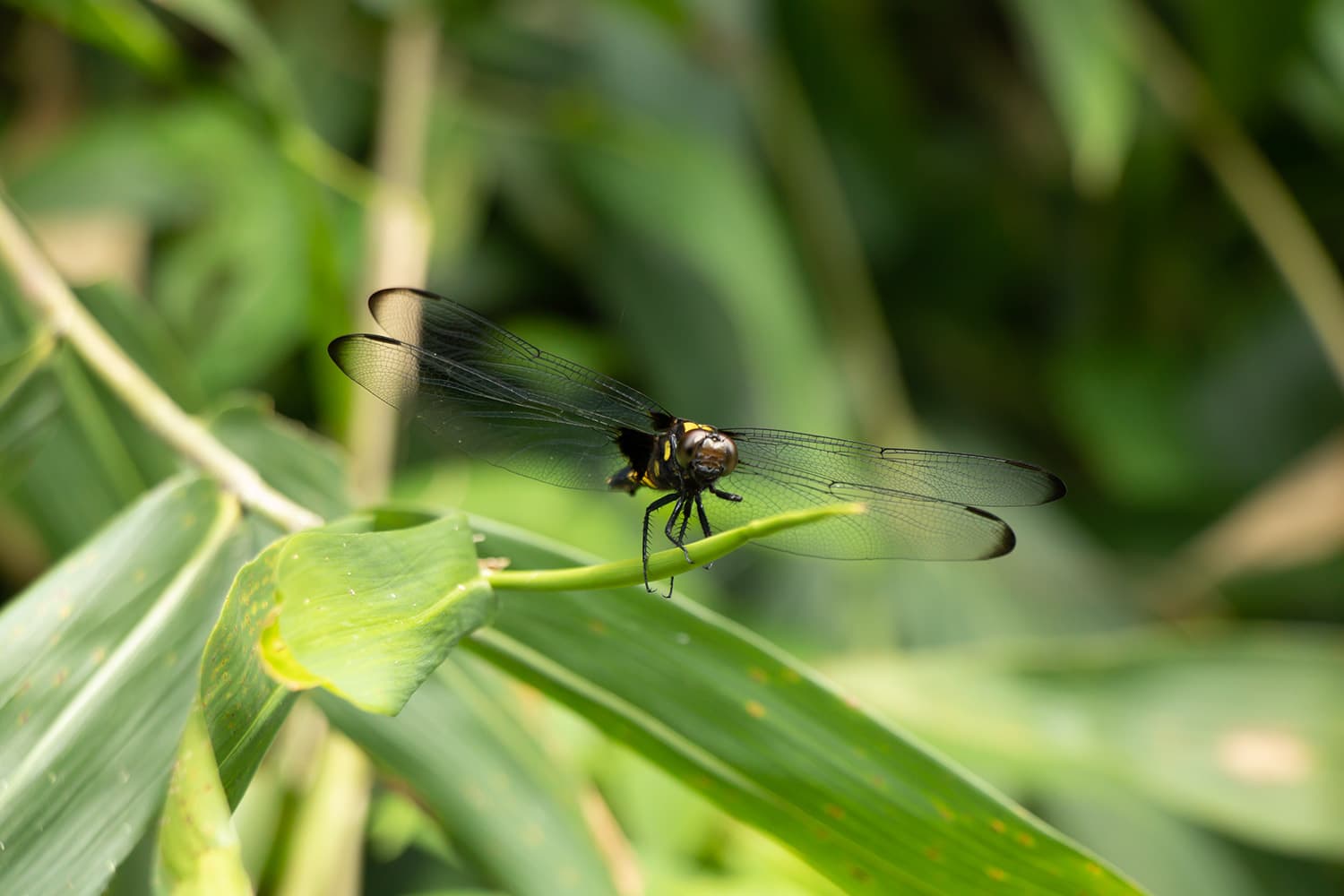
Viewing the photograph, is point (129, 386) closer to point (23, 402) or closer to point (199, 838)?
point (23, 402)

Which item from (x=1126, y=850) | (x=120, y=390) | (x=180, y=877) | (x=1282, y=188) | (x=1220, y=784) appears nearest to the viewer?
(x=180, y=877)

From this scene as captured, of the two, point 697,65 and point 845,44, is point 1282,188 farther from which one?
point 697,65

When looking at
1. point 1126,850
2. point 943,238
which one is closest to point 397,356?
point 1126,850

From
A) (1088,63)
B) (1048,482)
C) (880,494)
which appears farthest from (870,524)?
(1088,63)

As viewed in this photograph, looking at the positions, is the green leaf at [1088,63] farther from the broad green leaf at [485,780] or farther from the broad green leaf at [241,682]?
the broad green leaf at [241,682]

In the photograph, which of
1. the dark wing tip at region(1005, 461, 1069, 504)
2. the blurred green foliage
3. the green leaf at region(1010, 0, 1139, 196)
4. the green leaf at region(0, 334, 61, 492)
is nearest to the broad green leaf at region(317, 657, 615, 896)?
the blurred green foliage

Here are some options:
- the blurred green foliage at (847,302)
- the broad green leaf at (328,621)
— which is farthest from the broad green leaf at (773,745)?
the broad green leaf at (328,621)

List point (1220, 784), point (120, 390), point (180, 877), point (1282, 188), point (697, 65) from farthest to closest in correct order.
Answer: point (1282, 188) < point (697, 65) < point (1220, 784) < point (120, 390) < point (180, 877)

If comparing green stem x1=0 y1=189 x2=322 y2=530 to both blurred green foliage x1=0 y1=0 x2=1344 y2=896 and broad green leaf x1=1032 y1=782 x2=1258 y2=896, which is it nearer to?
blurred green foliage x1=0 y1=0 x2=1344 y2=896
